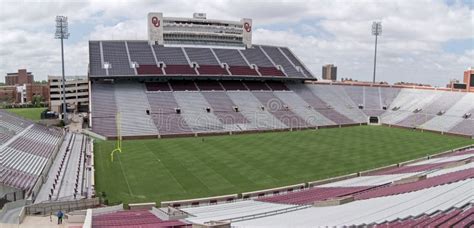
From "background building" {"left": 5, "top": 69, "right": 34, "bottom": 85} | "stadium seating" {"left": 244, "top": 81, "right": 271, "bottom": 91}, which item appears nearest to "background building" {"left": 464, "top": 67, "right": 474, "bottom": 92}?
"stadium seating" {"left": 244, "top": 81, "right": 271, "bottom": 91}

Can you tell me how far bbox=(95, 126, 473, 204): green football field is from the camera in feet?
88.7

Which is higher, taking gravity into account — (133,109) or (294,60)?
(294,60)

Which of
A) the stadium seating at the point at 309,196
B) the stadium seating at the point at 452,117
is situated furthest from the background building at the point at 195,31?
the stadium seating at the point at 309,196

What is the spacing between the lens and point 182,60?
66375mm

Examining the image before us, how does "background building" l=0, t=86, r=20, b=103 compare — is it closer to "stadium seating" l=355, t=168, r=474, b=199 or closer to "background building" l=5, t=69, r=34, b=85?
"background building" l=5, t=69, r=34, b=85

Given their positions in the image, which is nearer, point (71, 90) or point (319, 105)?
point (319, 105)

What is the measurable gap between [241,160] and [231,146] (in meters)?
7.06

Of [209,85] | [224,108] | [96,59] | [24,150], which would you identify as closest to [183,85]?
[209,85]

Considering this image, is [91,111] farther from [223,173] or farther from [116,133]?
[223,173]

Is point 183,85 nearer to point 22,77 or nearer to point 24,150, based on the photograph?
point 24,150

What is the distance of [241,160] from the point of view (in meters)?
34.9

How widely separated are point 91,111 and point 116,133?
705cm

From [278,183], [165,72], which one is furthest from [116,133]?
[278,183]

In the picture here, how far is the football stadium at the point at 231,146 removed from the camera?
16734mm
